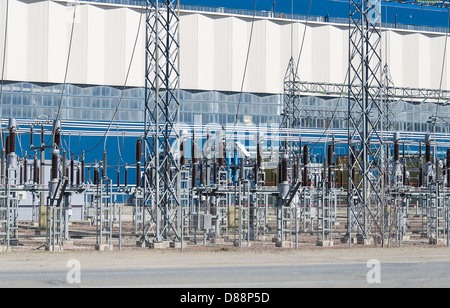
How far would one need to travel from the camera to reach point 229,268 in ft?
A: 63.5

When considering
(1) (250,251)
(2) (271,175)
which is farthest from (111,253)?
(2) (271,175)

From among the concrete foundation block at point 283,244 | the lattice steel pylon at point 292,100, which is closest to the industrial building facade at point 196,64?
the lattice steel pylon at point 292,100

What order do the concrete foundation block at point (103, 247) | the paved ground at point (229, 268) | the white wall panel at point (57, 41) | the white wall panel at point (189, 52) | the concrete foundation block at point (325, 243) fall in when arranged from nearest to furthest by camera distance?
the paved ground at point (229, 268) < the concrete foundation block at point (103, 247) < the concrete foundation block at point (325, 243) < the white wall panel at point (57, 41) < the white wall panel at point (189, 52)

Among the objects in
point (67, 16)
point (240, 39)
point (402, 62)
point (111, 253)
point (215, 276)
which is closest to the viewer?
point (215, 276)

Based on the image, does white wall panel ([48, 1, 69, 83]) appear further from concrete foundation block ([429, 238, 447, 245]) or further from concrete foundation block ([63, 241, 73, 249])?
concrete foundation block ([429, 238, 447, 245])

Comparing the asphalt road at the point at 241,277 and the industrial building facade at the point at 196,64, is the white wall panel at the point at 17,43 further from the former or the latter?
the asphalt road at the point at 241,277

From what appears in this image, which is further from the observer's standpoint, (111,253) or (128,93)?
(128,93)

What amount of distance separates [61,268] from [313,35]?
184ft

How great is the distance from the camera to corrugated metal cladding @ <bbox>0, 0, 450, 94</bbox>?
62.3 metres

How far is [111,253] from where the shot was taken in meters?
24.5

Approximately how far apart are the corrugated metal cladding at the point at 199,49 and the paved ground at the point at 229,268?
1571 inches

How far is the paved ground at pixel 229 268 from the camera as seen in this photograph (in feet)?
50.8
